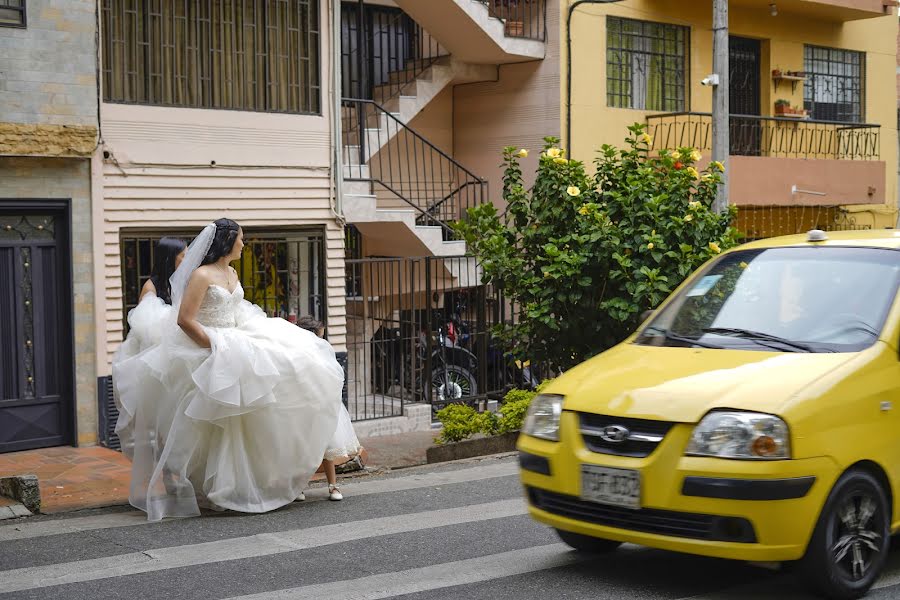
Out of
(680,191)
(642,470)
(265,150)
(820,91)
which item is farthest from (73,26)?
(820,91)

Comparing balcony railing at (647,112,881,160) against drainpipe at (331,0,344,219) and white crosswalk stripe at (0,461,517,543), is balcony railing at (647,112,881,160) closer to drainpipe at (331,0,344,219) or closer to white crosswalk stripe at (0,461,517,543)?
drainpipe at (331,0,344,219)

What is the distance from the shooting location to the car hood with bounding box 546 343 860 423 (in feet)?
19.2

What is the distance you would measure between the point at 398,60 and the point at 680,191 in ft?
23.6

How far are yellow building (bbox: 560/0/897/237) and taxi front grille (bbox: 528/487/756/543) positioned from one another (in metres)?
12.6

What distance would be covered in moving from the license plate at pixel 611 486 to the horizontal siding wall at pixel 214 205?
7385 millimetres

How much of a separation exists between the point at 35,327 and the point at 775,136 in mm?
14670

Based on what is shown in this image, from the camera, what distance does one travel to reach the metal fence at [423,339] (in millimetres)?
14773

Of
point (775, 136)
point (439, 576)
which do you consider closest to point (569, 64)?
point (775, 136)

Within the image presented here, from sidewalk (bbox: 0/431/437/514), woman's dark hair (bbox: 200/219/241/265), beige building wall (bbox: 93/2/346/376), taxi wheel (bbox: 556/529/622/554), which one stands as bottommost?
sidewalk (bbox: 0/431/437/514)

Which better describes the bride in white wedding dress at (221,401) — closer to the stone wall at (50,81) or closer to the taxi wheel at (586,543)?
the taxi wheel at (586,543)

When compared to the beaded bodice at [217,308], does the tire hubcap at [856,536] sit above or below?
below

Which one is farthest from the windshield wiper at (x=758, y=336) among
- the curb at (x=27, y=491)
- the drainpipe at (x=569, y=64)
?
the drainpipe at (x=569, y=64)

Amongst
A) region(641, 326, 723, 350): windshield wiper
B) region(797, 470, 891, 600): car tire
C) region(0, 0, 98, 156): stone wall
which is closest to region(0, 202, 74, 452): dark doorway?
region(0, 0, 98, 156): stone wall

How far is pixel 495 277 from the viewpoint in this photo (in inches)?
504
